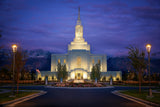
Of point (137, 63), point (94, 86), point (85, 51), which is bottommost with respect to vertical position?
point (94, 86)

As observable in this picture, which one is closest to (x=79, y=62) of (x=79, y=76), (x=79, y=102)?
(x=79, y=76)

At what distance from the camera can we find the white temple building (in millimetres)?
73000

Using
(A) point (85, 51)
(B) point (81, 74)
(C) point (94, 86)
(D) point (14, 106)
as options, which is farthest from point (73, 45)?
(D) point (14, 106)

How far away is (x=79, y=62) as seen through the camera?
79.7 metres

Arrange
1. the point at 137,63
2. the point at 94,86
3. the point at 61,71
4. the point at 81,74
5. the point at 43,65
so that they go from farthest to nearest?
1. the point at 43,65
2. the point at 81,74
3. the point at 61,71
4. the point at 94,86
5. the point at 137,63

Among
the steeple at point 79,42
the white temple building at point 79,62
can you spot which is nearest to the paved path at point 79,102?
the white temple building at point 79,62

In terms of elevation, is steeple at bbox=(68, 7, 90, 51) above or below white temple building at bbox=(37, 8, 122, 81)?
above

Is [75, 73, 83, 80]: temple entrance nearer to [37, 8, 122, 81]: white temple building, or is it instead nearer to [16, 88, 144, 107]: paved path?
[37, 8, 122, 81]: white temple building

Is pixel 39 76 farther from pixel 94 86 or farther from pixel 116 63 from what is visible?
pixel 116 63

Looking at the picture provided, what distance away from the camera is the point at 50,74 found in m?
75.3

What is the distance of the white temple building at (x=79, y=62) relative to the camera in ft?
240

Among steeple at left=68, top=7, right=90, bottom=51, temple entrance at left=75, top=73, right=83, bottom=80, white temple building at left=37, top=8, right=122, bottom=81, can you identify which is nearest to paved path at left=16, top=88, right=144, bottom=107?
temple entrance at left=75, top=73, right=83, bottom=80

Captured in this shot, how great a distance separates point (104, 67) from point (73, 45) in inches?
611

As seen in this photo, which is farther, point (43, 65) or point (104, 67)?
point (43, 65)
